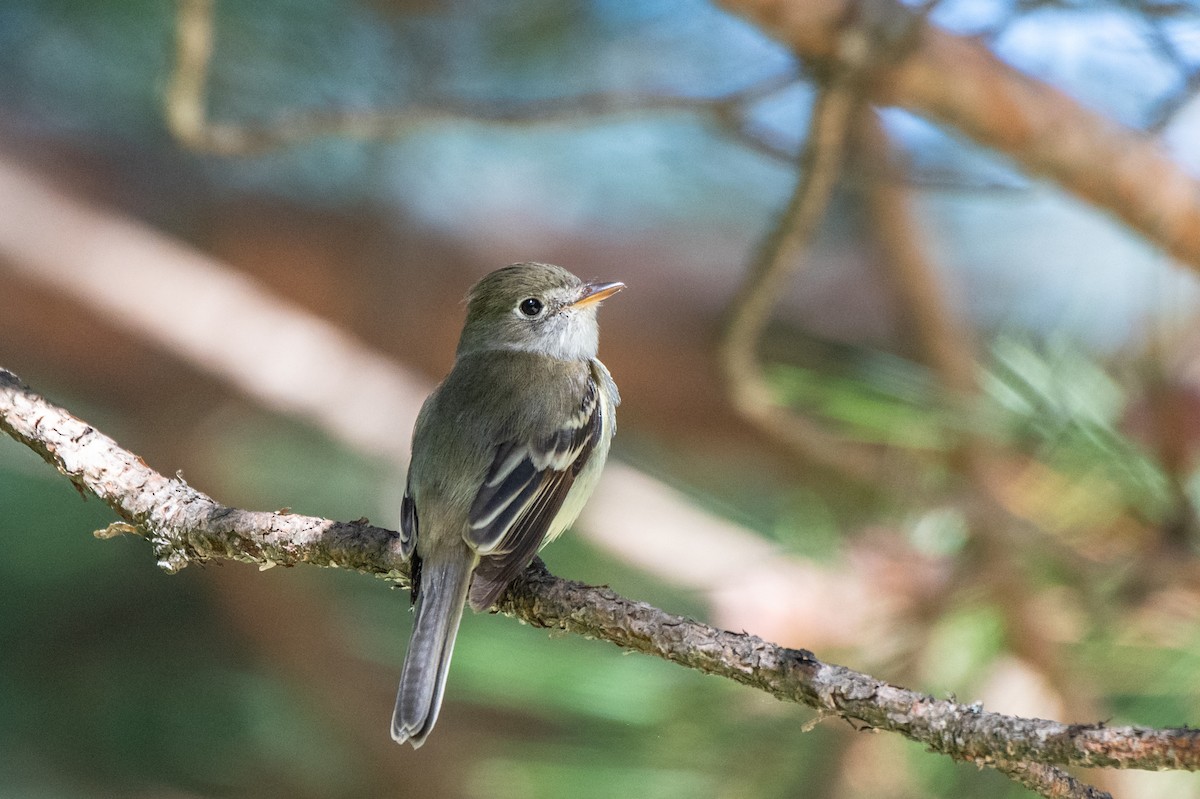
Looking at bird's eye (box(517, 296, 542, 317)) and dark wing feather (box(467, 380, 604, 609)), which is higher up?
bird's eye (box(517, 296, 542, 317))

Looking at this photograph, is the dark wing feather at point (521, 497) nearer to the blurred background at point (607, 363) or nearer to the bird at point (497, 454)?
the bird at point (497, 454)

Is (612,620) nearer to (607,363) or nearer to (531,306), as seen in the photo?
(531,306)

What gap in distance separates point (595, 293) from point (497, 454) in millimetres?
741

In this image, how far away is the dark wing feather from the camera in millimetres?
2263

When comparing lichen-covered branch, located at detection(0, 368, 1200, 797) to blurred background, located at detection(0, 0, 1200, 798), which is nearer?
lichen-covered branch, located at detection(0, 368, 1200, 797)

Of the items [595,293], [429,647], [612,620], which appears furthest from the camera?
[595,293]

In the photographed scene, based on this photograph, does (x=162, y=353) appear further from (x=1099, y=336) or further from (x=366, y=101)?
(x=1099, y=336)

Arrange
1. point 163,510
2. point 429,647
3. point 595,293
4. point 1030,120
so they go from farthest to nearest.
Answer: point 595,293 → point 1030,120 → point 429,647 → point 163,510

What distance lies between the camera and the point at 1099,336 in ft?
12.4

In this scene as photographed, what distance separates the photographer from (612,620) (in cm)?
181

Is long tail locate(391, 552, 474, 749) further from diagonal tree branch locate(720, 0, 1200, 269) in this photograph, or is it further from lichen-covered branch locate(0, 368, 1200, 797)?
diagonal tree branch locate(720, 0, 1200, 269)

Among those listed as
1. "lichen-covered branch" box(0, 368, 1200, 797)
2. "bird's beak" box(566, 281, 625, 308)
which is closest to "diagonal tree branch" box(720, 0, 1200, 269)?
"bird's beak" box(566, 281, 625, 308)

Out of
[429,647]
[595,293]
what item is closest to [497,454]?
[429,647]

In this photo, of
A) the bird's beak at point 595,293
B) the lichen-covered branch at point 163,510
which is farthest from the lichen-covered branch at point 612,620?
the bird's beak at point 595,293
